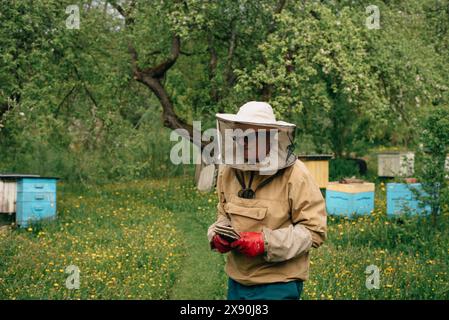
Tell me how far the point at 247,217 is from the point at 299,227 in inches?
12.5

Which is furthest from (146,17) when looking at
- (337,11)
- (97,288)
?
(97,288)

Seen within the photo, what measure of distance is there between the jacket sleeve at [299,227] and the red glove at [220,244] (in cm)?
23

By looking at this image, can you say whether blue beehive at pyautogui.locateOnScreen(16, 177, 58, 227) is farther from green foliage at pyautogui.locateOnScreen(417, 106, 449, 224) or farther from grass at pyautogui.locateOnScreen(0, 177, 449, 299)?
green foliage at pyautogui.locateOnScreen(417, 106, 449, 224)

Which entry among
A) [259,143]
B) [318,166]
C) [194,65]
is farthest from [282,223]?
[194,65]

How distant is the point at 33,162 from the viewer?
1555 cm

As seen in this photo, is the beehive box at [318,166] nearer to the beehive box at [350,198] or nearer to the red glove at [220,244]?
the beehive box at [350,198]

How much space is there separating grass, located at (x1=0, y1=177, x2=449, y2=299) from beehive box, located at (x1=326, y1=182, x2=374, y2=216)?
9.0 inches

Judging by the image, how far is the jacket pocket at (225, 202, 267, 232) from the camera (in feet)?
11.2

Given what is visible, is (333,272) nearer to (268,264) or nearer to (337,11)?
(268,264)

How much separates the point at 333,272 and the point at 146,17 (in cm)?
774

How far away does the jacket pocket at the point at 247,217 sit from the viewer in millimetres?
3400

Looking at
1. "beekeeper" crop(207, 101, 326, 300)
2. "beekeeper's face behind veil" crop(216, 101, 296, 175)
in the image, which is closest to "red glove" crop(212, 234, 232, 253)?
"beekeeper" crop(207, 101, 326, 300)

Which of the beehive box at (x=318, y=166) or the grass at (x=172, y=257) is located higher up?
the beehive box at (x=318, y=166)

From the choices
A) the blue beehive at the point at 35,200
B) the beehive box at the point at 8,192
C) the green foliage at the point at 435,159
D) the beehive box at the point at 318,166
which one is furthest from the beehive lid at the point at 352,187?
the beehive box at the point at 8,192
